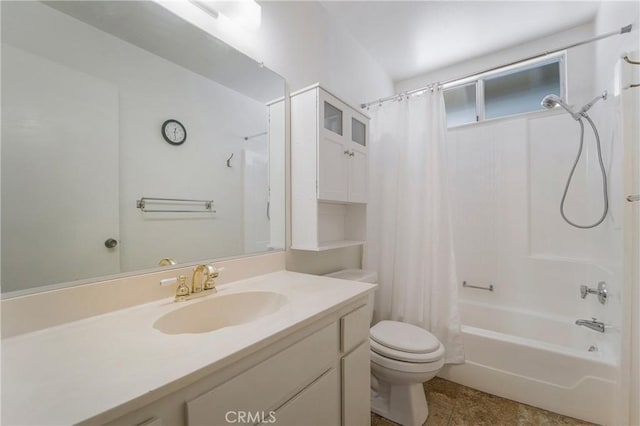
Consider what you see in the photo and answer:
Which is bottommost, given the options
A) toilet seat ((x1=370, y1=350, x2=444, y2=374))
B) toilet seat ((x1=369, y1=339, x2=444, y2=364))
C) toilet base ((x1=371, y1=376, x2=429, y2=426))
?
toilet base ((x1=371, y1=376, x2=429, y2=426))

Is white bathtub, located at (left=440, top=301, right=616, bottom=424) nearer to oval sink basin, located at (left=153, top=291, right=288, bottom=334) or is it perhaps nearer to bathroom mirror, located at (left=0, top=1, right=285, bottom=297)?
oval sink basin, located at (left=153, top=291, right=288, bottom=334)

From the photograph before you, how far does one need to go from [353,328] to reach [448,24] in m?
2.26

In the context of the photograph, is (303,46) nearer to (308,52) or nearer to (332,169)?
(308,52)

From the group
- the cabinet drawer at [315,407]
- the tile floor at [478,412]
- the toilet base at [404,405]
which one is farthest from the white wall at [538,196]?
the cabinet drawer at [315,407]

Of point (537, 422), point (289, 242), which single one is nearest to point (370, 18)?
point (289, 242)

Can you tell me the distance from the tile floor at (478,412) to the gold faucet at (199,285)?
1203 millimetres

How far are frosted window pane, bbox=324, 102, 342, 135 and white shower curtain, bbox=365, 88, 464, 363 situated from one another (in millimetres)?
562

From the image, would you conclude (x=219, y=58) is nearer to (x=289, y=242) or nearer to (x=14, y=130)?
(x=14, y=130)

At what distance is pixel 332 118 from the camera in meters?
1.53

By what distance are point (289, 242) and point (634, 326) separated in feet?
5.60

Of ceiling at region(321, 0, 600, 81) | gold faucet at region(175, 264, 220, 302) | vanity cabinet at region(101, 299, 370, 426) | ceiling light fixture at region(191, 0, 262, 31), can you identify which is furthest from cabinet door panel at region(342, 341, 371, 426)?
ceiling at region(321, 0, 600, 81)

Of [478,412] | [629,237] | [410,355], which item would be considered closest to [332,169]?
[410,355]

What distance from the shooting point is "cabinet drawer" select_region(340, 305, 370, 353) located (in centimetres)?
97

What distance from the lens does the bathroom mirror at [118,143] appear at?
2.32 ft
